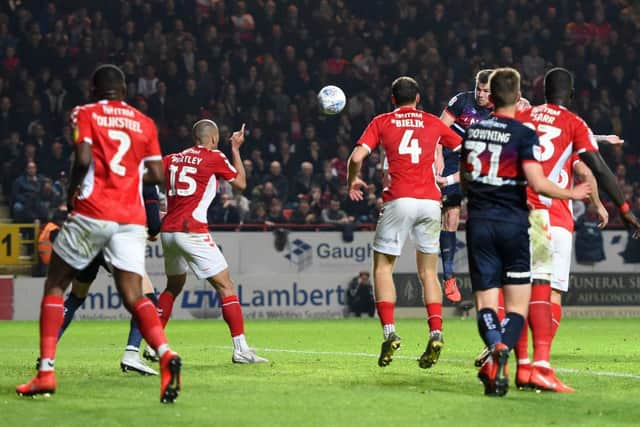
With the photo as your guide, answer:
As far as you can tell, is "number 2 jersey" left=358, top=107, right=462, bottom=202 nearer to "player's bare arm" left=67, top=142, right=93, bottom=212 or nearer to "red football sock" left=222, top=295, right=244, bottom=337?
"red football sock" left=222, top=295, right=244, bottom=337

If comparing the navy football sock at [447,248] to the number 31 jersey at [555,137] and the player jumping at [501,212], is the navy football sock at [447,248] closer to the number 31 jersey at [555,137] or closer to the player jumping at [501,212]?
→ the number 31 jersey at [555,137]

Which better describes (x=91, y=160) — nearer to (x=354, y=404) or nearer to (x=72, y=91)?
(x=354, y=404)

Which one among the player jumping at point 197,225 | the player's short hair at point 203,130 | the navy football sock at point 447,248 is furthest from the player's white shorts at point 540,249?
the navy football sock at point 447,248

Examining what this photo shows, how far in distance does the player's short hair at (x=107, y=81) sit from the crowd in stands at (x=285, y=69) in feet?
47.4

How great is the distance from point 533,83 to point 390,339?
1817cm

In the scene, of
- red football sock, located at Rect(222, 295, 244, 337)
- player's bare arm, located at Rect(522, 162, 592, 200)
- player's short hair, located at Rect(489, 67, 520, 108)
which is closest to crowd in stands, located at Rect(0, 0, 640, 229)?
red football sock, located at Rect(222, 295, 244, 337)

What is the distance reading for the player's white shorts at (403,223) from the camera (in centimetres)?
1080

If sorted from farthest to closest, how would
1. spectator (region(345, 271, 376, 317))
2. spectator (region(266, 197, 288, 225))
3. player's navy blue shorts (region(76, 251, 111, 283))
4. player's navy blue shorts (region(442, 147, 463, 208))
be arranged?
1. spectator (region(266, 197, 288, 225))
2. spectator (region(345, 271, 376, 317))
3. player's navy blue shorts (region(442, 147, 463, 208))
4. player's navy blue shorts (region(76, 251, 111, 283))

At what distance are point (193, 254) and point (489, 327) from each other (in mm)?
3873

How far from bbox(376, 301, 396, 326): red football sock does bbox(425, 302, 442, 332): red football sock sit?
34 centimetres

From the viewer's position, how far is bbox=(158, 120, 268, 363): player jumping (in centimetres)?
1145

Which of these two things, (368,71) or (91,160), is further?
(368,71)

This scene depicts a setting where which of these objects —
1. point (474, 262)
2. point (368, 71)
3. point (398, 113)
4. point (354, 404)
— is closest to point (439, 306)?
point (398, 113)

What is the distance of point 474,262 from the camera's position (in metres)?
8.53
